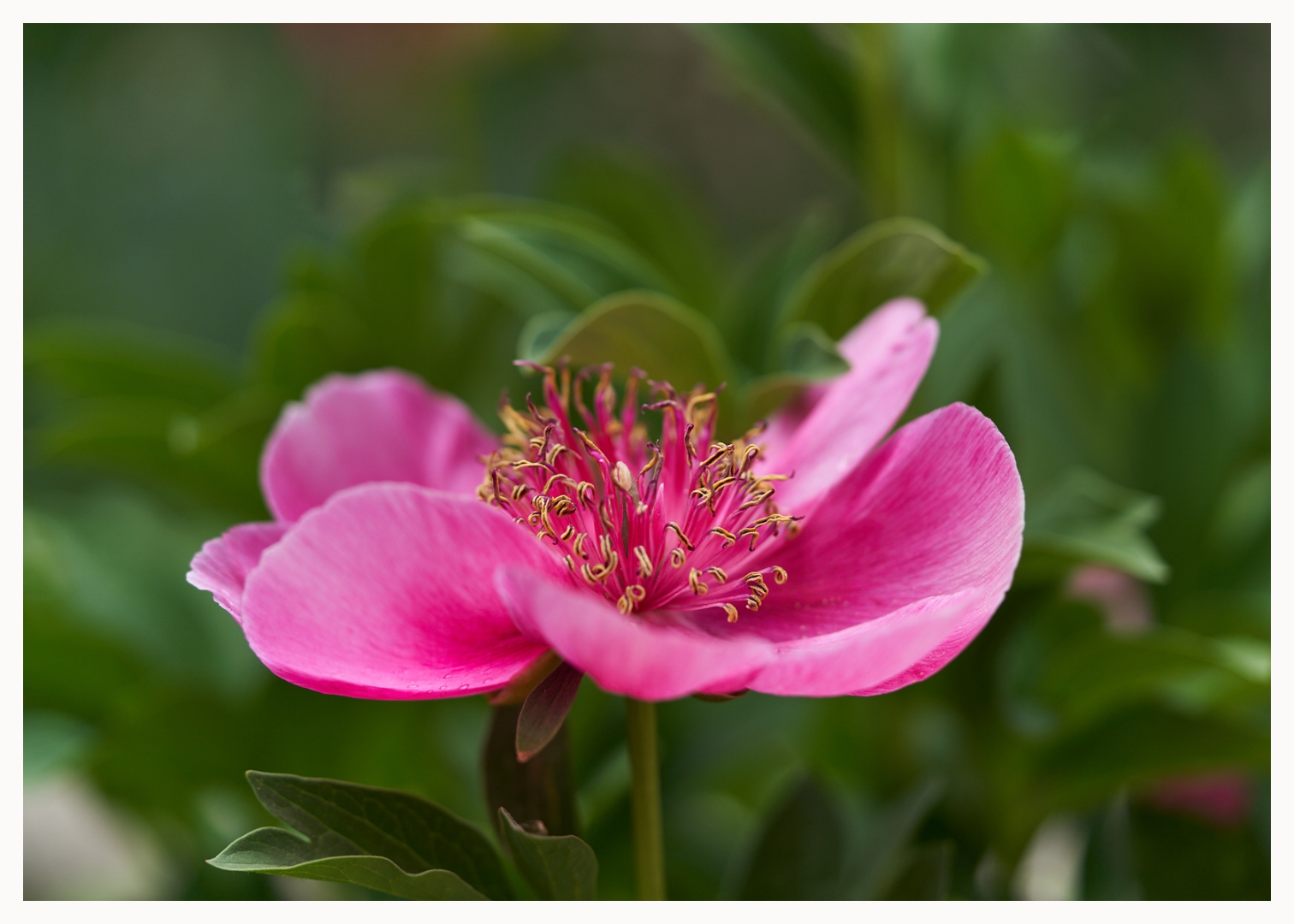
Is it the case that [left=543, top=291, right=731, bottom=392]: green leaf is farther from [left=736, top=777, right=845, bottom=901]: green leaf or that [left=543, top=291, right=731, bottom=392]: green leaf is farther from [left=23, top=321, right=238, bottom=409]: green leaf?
[left=23, top=321, right=238, bottom=409]: green leaf

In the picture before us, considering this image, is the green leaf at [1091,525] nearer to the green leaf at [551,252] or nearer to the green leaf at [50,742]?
the green leaf at [551,252]

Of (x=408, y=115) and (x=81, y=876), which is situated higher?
(x=408, y=115)

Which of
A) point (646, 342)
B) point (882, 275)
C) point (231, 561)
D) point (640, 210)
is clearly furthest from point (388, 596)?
point (640, 210)

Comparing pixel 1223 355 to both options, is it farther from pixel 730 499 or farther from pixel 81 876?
pixel 81 876

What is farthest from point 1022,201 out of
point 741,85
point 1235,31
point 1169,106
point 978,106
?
point 1235,31

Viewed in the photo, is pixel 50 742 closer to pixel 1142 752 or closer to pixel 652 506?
pixel 652 506

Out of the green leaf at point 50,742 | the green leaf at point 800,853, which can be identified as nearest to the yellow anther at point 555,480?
the green leaf at point 800,853

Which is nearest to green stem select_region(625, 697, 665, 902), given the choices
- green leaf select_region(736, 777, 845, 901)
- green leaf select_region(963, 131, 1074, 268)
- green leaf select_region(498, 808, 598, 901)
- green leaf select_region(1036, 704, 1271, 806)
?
green leaf select_region(498, 808, 598, 901)
